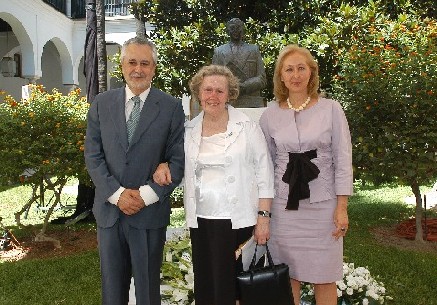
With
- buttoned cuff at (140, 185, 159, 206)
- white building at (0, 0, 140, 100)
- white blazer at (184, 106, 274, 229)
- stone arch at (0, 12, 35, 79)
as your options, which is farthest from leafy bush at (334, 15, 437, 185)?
stone arch at (0, 12, 35, 79)

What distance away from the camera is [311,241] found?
299cm

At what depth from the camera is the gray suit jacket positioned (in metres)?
2.83

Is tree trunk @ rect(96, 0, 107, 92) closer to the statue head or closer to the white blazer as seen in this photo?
the statue head

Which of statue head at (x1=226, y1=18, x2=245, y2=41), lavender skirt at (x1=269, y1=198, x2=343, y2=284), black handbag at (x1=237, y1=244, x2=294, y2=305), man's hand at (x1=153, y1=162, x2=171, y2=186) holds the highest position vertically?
statue head at (x1=226, y1=18, x2=245, y2=41)

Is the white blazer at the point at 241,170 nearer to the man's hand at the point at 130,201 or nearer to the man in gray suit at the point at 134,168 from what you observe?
the man in gray suit at the point at 134,168

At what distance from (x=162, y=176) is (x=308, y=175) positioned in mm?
837

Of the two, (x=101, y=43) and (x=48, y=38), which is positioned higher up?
(x=48, y=38)

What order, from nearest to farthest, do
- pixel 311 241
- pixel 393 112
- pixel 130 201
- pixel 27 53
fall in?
pixel 130 201 → pixel 311 241 → pixel 393 112 → pixel 27 53

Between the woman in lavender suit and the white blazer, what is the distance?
154 millimetres

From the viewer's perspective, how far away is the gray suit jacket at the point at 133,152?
9.29 feet

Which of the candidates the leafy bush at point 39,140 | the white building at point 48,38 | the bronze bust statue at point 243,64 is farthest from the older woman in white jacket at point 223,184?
the white building at point 48,38

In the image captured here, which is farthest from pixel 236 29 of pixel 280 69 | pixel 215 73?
pixel 215 73

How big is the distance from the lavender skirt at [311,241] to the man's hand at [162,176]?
0.70 metres

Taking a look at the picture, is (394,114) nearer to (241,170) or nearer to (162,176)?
(241,170)
